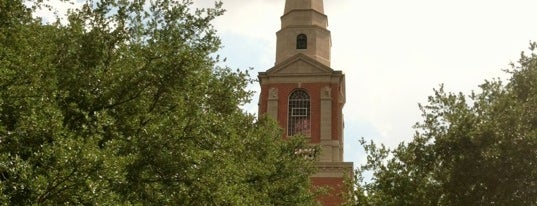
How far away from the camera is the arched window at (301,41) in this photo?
53.8 metres

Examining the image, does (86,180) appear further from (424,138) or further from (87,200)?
(424,138)

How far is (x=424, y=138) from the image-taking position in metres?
21.5

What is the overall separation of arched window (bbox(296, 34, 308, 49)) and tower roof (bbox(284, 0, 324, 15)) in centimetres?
288

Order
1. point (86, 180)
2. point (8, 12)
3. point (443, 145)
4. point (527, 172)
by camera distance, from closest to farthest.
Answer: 1. point (86, 180)
2. point (8, 12)
3. point (527, 172)
4. point (443, 145)

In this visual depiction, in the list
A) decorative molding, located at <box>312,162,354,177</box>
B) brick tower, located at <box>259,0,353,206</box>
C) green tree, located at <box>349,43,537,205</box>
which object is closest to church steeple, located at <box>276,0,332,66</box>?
brick tower, located at <box>259,0,353,206</box>

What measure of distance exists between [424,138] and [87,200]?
42.5 ft

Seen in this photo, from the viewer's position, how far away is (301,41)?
177 ft

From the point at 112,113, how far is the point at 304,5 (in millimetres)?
40970

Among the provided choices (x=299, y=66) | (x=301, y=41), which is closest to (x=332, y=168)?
(x=299, y=66)

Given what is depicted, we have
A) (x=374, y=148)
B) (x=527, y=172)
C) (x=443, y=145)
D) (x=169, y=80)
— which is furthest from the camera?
(x=374, y=148)

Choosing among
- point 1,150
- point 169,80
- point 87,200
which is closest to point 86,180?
point 87,200

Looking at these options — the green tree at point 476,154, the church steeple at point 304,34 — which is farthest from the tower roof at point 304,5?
the green tree at point 476,154

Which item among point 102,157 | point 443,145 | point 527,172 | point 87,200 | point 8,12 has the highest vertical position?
point 8,12

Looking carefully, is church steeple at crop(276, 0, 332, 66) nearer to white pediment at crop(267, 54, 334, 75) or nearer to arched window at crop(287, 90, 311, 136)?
white pediment at crop(267, 54, 334, 75)
